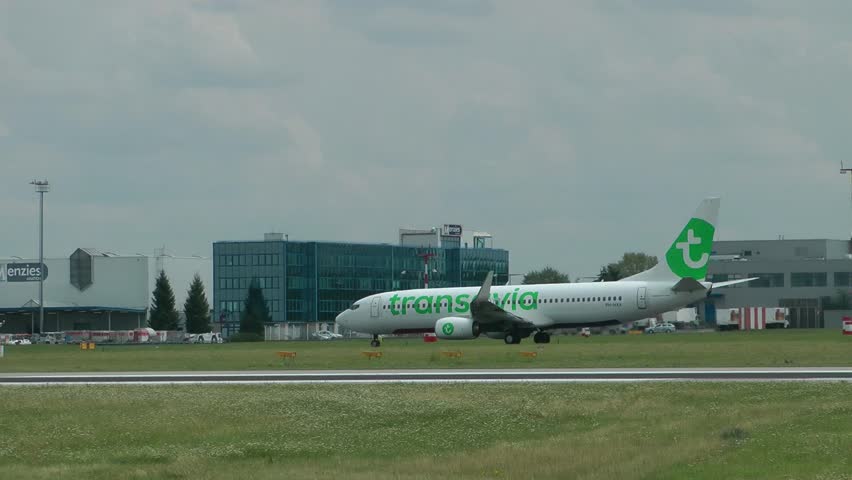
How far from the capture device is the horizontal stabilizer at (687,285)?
73.6 m

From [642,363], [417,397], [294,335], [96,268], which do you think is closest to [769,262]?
[294,335]

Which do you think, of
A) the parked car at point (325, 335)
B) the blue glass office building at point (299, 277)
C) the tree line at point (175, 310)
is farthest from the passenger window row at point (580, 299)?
the blue glass office building at point (299, 277)

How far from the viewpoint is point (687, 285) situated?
7388 cm

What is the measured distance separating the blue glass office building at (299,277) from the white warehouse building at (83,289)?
10439 mm

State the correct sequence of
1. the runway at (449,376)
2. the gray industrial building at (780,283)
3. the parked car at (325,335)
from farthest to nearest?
the gray industrial building at (780,283), the parked car at (325,335), the runway at (449,376)

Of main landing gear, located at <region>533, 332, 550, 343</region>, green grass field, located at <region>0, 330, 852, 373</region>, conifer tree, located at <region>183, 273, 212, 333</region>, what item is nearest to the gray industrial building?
conifer tree, located at <region>183, 273, 212, 333</region>

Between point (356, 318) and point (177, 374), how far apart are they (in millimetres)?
38236

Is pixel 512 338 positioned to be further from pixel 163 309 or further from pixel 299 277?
pixel 299 277

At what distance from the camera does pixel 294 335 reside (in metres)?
156

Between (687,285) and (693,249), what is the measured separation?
2407mm

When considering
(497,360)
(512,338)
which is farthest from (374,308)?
(497,360)

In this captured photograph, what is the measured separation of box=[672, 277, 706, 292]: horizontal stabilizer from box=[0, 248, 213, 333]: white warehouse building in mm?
95749

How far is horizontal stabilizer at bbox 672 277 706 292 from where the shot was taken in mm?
73625

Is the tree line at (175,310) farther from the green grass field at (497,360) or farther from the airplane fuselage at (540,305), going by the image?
the green grass field at (497,360)
